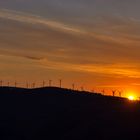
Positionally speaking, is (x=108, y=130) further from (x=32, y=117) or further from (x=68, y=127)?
(x=32, y=117)

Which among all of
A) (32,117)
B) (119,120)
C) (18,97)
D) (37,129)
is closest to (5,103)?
(18,97)

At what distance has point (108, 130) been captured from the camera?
142 m

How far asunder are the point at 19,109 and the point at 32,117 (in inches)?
426

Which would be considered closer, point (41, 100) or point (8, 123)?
point (8, 123)

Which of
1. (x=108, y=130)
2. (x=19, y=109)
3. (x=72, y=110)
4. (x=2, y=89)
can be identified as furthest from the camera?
(x=2, y=89)

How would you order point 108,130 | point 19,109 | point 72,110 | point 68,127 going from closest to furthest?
point 108,130 → point 68,127 → point 72,110 → point 19,109

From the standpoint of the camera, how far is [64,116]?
162 metres

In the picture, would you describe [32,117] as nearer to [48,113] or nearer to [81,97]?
[48,113]

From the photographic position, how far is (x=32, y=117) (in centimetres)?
16875

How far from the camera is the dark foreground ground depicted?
143 m

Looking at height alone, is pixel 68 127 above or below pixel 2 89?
below

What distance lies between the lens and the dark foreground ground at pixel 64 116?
143 m

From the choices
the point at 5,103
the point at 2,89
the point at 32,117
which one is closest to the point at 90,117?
the point at 32,117

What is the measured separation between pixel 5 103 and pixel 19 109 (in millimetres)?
8036
